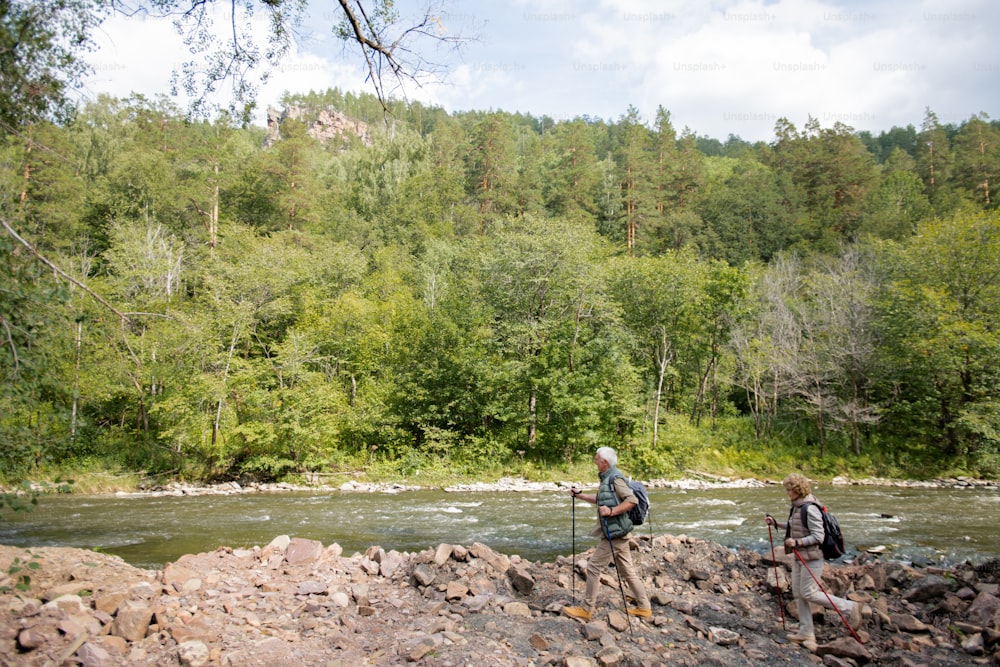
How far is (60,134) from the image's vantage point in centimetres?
640

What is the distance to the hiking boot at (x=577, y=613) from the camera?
670 cm

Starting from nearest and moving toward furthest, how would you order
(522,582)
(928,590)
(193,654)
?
(193,654) → (522,582) → (928,590)

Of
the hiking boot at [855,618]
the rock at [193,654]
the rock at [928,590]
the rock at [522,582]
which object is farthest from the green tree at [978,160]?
the rock at [193,654]

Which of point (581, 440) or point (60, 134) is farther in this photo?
point (581, 440)

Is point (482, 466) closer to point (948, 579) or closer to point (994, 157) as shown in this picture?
point (948, 579)

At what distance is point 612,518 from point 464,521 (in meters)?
8.50

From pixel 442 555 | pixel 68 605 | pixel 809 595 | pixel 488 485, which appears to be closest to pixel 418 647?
pixel 442 555

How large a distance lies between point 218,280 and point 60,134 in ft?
65.7

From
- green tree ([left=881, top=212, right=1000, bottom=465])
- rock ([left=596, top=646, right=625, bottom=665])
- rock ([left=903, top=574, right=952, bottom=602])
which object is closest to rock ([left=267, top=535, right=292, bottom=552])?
rock ([left=596, top=646, right=625, bottom=665])

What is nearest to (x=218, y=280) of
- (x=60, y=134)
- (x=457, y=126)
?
(x=60, y=134)

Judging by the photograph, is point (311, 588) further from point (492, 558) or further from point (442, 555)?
point (492, 558)

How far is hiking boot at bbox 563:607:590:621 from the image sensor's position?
670cm

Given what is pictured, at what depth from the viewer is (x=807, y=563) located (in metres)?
6.57

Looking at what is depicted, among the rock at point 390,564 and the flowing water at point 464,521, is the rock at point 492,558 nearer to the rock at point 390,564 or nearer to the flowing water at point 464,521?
the rock at point 390,564
